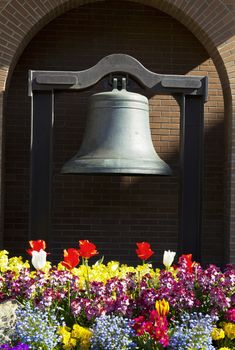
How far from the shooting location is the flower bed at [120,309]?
2.79m

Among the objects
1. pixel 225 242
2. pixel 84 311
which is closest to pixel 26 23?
pixel 225 242

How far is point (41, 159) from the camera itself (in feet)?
16.4

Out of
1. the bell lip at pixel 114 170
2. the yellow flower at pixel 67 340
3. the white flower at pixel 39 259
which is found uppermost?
the bell lip at pixel 114 170

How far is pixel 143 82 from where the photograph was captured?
16.2ft

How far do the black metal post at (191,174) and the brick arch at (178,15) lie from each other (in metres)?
1.45

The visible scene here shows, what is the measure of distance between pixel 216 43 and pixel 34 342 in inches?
170

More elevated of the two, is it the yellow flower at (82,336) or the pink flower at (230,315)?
the pink flower at (230,315)

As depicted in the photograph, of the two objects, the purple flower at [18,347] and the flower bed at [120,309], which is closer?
the purple flower at [18,347]

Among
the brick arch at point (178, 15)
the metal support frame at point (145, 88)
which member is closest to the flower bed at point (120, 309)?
the metal support frame at point (145, 88)

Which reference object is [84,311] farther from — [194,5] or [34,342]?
[194,5]

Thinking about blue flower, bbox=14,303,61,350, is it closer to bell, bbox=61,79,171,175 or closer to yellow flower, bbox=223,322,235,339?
yellow flower, bbox=223,322,235,339

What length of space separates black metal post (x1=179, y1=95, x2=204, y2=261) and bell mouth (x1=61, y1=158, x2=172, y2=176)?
0.23 m

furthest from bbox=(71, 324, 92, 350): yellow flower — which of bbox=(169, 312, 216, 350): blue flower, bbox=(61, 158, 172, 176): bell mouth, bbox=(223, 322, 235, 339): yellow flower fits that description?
bbox=(61, 158, 172, 176): bell mouth

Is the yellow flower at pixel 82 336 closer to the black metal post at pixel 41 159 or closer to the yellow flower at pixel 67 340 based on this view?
the yellow flower at pixel 67 340
